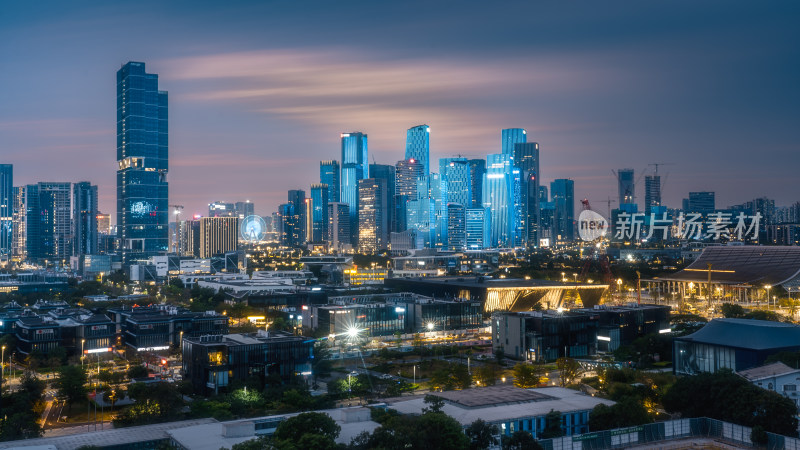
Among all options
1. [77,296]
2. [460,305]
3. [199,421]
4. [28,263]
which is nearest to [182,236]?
[28,263]

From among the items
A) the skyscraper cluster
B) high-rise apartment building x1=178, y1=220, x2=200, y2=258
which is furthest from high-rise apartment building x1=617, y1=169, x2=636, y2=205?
high-rise apartment building x1=178, y1=220, x2=200, y2=258

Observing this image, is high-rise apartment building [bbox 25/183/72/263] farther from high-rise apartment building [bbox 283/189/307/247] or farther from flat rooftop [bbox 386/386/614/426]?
flat rooftop [bbox 386/386/614/426]

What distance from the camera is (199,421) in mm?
15141

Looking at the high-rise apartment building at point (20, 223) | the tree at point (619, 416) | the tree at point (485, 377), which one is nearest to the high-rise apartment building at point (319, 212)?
the high-rise apartment building at point (20, 223)

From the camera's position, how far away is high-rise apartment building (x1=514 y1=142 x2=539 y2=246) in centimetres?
13212

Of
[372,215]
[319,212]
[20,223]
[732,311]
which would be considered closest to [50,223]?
[20,223]

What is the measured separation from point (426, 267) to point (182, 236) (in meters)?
58.8

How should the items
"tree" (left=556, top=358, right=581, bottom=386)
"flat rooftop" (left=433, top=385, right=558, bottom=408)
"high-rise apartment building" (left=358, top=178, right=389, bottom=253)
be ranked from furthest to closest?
"high-rise apartment building" (left=358, top=178, right=389, bottom=253)
"tree" (left=556, top=358, right=581, bottom=386)
"flat rooftop" (left=433, top=385, right=558, bottom=408)

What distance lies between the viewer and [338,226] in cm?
11456

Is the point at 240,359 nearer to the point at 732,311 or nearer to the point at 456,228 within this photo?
the point at 732,311

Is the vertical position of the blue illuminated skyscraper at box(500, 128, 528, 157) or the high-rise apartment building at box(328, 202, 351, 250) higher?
the blue illuminated skyscraper at box(500, 128, 528, 157)

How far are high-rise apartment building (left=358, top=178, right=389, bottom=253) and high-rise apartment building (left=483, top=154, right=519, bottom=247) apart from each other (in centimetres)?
2253

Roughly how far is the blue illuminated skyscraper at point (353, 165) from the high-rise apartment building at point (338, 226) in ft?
31.5

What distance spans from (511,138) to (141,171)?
83.4 meters
